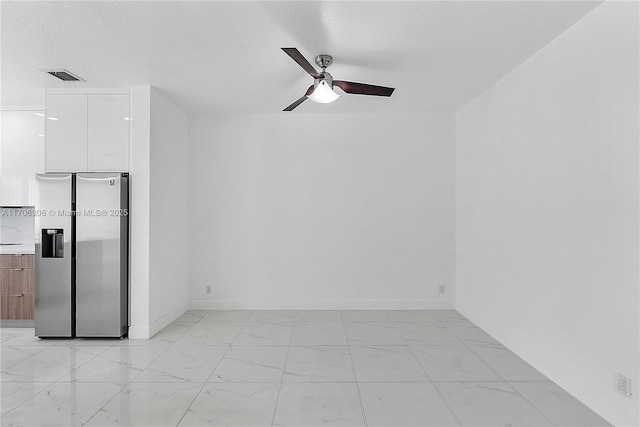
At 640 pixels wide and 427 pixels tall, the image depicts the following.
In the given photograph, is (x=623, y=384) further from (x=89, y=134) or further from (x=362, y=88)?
(x=89, y=134)

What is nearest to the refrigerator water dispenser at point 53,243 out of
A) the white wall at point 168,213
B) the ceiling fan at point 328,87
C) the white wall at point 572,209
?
the white wall at point 168,213

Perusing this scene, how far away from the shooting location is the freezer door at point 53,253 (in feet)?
12.5

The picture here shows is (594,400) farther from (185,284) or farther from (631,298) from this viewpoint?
(185,284)

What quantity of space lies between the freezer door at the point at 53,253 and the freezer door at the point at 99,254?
101mm

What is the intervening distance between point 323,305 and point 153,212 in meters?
2.46

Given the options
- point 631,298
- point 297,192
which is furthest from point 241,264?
point 631,298

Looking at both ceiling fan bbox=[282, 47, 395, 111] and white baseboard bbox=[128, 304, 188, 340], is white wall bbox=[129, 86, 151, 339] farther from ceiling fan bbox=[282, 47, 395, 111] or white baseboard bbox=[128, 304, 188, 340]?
ceiling fan bbox=[282, 47, 395, 111]

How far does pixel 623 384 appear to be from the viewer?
221 cm

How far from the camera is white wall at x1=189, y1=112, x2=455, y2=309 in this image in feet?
16.4

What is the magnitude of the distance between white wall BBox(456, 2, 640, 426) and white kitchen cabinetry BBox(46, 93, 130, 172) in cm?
394

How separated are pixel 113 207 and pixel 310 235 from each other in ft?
7.77

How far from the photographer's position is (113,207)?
382 cm

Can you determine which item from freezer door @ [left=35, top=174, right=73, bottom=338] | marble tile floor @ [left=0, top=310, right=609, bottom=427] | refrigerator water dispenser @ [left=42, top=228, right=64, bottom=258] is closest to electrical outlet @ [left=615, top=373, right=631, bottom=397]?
marble tile floor @ [left=0, top=310, right=609, bottom=427]

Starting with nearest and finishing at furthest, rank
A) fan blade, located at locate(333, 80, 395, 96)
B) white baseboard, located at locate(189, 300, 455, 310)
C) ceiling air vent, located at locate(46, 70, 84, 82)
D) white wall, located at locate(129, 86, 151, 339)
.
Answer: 1. fan blade, located at locate(333, 80, 395, 96)
2. ceiling air vent, located at locate(46, 70, 84, 82)
3. white wall, located at locate(129, 86, 151, 339)
4. white baseboard, located at locate(189, 300, 455, 310)
